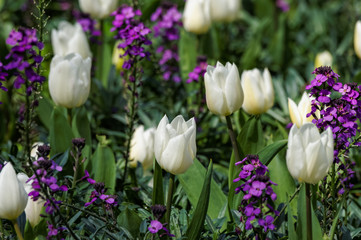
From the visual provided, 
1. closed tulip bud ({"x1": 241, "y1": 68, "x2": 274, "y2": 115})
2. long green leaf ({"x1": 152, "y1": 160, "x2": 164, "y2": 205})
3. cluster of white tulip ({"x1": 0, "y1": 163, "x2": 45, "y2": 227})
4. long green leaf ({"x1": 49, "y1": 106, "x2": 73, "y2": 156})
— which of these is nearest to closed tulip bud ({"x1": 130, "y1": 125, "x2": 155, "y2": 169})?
long green leaf ({"x1": 49, "y1": 106, "x2": 73, "y2": 156})

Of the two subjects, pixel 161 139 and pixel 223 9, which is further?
pixel 223 9

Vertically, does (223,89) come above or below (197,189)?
above

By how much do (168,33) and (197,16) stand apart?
252 mm

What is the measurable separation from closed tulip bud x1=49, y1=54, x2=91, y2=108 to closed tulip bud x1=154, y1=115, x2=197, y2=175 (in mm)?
723

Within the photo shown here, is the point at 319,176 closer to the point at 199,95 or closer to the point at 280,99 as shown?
the point at 199,95

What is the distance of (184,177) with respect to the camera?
2.29 metres

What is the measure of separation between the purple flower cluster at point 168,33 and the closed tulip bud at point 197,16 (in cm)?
9

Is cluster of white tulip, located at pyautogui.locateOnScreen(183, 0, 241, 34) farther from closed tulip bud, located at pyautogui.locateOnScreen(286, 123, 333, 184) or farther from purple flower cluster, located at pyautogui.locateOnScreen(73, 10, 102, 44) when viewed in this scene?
closed tulip bud, located at pyautogui.locateOnScreen(286, 123, 333, 184)

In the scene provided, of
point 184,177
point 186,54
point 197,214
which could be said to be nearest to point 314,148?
point 197,214

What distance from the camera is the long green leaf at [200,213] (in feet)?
6.00

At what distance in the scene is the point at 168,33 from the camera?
3.83m

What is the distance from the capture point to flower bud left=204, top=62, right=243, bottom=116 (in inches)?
84.6

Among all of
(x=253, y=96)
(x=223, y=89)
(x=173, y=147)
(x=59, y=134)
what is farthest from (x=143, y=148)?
(x=173, y=147)

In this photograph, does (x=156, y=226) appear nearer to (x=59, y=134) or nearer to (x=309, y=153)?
(x=309, y=153)
